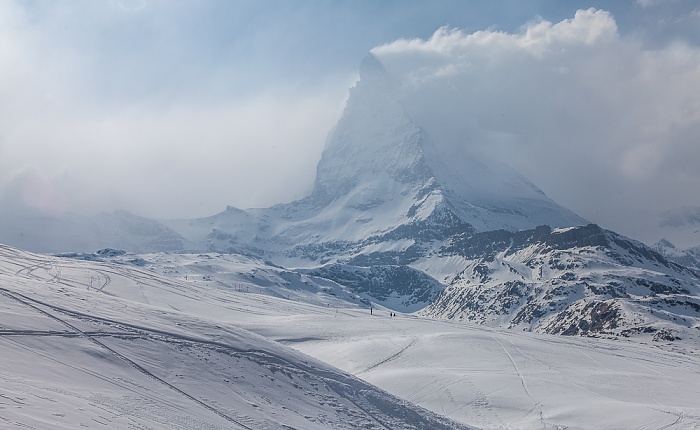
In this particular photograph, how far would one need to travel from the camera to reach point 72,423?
974 inches

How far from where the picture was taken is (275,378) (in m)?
39.3

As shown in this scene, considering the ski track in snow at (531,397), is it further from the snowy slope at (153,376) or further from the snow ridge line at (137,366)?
the snow ridge line at (137,366)

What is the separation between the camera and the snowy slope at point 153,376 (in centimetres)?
2756

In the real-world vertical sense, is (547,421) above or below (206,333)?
below

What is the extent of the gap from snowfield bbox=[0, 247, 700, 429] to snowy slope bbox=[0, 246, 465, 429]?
3.9 inches

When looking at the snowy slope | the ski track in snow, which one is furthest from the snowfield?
the ski track in snow

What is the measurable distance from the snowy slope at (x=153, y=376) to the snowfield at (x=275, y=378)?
0.32ft

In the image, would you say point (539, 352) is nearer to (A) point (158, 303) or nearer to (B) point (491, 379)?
(B) point (491, 379)

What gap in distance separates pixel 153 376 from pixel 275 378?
25.6ft

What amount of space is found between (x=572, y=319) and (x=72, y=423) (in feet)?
608

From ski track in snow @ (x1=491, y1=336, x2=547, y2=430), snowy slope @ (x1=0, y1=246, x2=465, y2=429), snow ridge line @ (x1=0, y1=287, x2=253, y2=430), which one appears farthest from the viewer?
ski track in snow @ (x1=491, y1=336, x2=547, y2=430)

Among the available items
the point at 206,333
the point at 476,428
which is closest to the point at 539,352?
the point at 476,428

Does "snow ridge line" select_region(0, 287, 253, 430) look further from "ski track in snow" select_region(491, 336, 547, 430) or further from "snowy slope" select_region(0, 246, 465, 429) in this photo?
"ski track in snow" select_region(491, 336, 547, 430)

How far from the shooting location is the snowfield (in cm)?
2950
